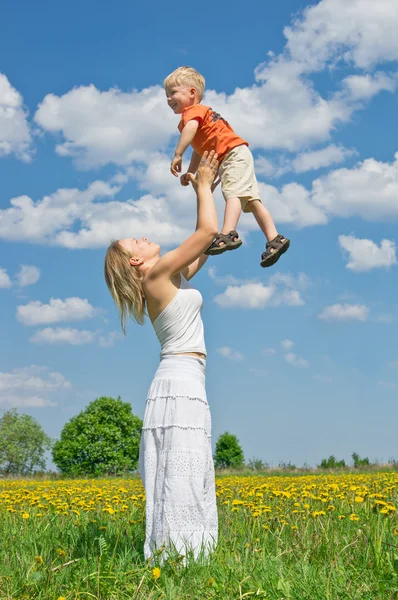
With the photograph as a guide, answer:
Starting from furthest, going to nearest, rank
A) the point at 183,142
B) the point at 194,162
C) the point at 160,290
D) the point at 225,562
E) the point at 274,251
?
the point at 194,162 → the point at 183,142 → the point at 274,251 → the point at 160,290 → the point at 225,562

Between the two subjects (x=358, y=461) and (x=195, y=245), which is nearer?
(x=195, y=245)

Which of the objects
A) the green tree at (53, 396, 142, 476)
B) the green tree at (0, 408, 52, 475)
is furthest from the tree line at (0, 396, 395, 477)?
the green tree at (0, 408, 52, 475)

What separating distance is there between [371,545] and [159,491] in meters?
1.48

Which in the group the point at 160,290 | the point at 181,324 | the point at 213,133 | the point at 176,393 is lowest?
the point at 176,393

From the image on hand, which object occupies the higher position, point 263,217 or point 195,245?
point 263,217

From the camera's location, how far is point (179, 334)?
183 inches

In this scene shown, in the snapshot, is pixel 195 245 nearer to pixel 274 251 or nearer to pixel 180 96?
pixel 274 251

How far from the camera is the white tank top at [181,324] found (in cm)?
466

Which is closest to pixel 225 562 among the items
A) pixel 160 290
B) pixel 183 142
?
pixel 160 290

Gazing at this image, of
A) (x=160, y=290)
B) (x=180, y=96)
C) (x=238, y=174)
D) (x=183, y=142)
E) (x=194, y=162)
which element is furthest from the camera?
(x=194, y=162)

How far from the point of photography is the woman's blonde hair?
15.9 feet

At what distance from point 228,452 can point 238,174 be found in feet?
66.4

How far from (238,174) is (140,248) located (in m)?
1.14

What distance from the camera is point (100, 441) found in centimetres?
2300
